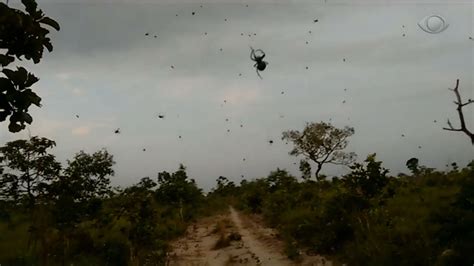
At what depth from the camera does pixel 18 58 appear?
3018 mm

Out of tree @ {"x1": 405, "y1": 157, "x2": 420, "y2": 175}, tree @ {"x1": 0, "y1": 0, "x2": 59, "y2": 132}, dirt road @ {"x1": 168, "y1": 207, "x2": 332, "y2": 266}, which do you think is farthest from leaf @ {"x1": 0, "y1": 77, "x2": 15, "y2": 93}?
tree @ {"x1": 405, "y1": 157, "x2": 420, "y2": 175}

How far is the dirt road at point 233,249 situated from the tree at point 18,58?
28.7 ft

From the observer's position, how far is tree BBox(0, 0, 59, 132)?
2887 millimetres

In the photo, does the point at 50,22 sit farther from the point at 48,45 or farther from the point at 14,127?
the point at 14,127

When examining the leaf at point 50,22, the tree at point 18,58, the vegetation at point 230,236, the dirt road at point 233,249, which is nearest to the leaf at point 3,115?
the tree at point 18,58

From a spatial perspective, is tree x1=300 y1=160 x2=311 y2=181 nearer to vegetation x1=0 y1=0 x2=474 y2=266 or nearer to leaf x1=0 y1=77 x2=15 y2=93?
vegetation x1=0 y1=0 x2=474 y2=266

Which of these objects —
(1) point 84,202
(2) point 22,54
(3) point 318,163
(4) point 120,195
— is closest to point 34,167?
(1) point 84,202

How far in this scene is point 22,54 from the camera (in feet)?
9.92

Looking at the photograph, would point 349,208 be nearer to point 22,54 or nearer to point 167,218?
point 22,54

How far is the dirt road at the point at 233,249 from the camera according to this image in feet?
40.3

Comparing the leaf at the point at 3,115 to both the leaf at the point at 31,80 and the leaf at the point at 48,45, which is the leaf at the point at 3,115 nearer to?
the leaf at the point at 31,80

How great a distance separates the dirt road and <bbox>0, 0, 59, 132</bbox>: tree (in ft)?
28.7

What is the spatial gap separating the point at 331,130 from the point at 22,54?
33077mm

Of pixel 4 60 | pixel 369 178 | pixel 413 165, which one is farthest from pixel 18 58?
pixel 413 165
